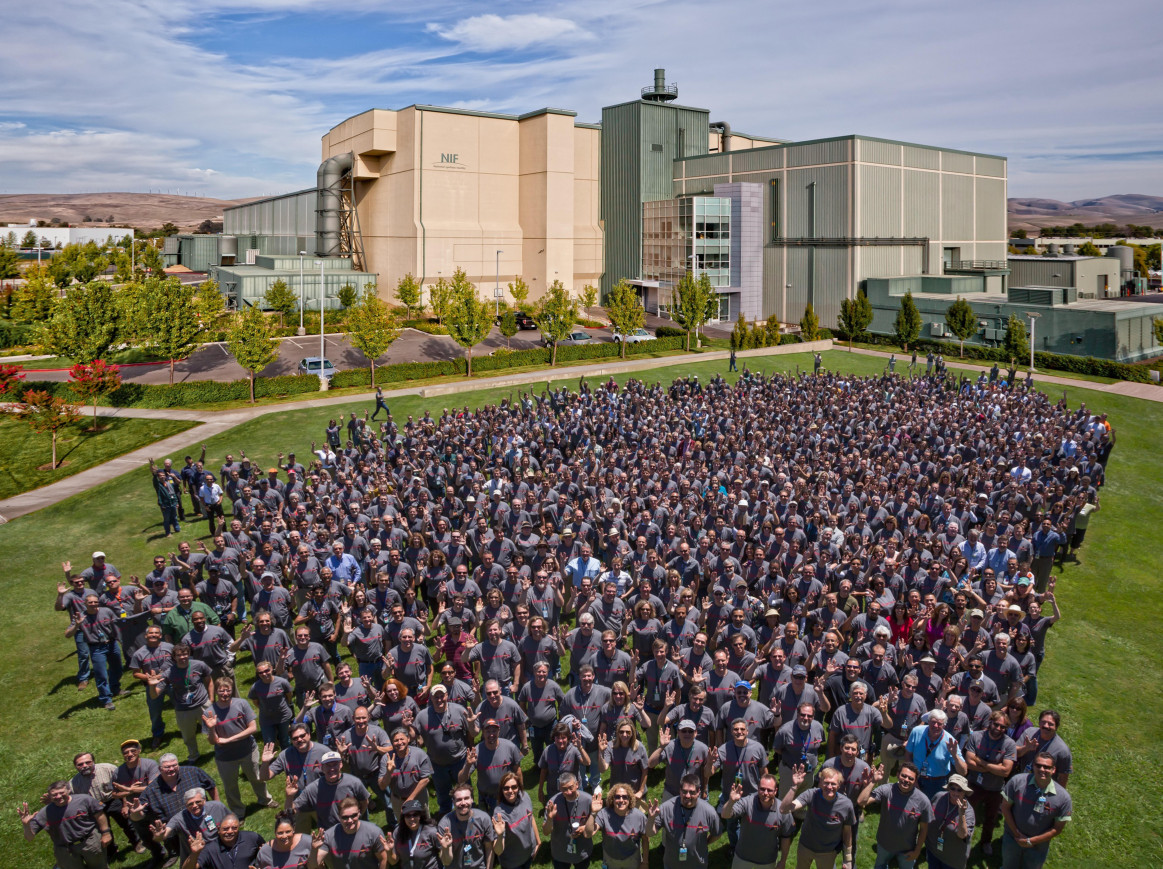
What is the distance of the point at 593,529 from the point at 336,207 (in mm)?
60620

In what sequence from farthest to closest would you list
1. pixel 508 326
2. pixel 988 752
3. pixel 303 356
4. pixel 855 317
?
pixel 855 317 → pixel 508 326 → pixel 303 356 → pixel 988 752

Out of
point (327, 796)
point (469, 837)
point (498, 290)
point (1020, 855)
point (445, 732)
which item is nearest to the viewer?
point (469, 837)

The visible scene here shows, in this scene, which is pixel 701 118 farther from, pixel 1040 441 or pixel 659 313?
pixel 1040 441

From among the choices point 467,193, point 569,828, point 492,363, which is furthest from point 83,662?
point 467,193

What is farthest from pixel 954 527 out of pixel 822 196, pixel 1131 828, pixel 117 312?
pixel 822 196

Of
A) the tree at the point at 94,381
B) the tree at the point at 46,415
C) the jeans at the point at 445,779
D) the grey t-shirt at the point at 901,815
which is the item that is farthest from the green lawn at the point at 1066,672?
the tree at the point at 94,381

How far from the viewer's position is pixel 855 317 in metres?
53.8

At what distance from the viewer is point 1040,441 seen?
2103 centimetres

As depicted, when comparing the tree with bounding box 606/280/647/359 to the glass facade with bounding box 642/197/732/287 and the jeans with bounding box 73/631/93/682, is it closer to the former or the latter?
the glass facade with bounding box 642/197/732/287

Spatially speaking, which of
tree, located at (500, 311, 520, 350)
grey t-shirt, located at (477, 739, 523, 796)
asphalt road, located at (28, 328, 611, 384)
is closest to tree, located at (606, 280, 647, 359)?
tree, located at (500, 311, 520, 350)

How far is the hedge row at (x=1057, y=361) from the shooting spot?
44.7 meters

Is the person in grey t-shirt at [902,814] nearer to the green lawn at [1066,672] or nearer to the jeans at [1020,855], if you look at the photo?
the jeans at [1020,855]

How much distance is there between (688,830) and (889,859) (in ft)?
6.44

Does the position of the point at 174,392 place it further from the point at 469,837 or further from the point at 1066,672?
the point at 1066,672
